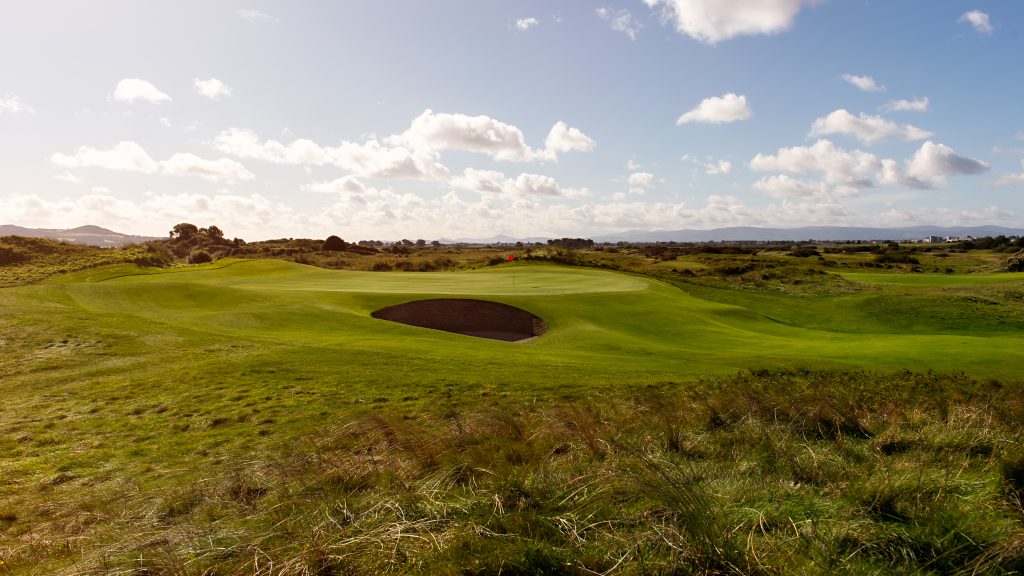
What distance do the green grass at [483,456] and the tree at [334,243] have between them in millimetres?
118396

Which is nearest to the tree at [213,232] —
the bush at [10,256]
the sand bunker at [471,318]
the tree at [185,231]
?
the tree at [185,231]

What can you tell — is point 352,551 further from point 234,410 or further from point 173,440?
point 234,410

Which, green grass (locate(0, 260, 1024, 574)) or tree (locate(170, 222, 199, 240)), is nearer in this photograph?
green grass (locate(0, 260, 1024, 574))

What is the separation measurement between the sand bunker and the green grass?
672 centimetres

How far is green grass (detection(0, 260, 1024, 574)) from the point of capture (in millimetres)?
3859

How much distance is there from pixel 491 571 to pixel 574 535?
0.76 metres

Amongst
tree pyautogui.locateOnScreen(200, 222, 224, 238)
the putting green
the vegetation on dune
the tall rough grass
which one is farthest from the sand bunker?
tree pyautogui.locateOnScreen(200, 222, 224, 238)

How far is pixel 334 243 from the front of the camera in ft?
450

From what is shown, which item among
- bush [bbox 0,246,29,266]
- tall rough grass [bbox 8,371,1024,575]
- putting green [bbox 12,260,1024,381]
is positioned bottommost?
putting green [bbox 12,260,1024,381]

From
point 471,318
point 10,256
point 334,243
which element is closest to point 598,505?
point 471,318

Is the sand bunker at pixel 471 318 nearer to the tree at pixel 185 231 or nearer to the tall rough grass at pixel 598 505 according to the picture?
the tall rough grass at pixel 598 505

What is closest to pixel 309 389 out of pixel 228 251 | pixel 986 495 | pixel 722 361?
pixel 986 495

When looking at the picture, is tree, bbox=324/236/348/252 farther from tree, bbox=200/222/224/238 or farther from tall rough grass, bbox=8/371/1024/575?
tall rough grass, bbox=8/371/1024/575

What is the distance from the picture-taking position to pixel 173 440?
30.3 feet
